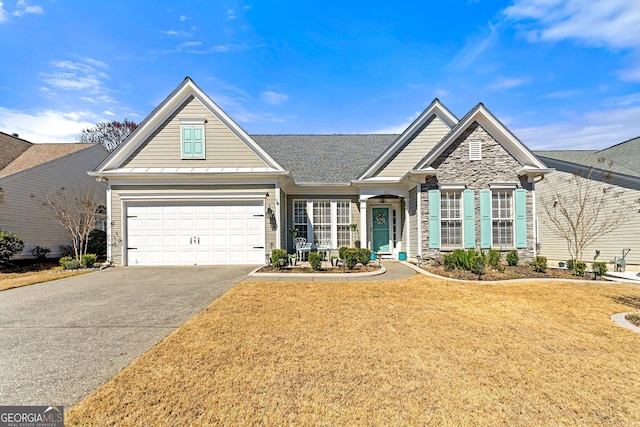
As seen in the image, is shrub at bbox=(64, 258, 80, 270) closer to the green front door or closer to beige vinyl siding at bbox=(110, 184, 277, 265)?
beige vinyl siding at bbox=(110, 184, 277, 265)

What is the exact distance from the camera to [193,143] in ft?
41.4

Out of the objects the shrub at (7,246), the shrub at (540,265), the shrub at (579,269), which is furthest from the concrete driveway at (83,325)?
the shrub at (579,269)

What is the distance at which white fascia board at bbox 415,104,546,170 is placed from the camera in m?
11.9

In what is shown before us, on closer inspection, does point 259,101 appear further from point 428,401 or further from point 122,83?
point 428,401

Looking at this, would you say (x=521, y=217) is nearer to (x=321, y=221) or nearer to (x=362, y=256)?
(x=362, y=256)

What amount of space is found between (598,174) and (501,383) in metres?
14.7

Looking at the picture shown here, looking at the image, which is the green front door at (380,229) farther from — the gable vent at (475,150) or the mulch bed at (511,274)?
the gable vent at (475,150)

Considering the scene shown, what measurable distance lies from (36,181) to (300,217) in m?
13.0

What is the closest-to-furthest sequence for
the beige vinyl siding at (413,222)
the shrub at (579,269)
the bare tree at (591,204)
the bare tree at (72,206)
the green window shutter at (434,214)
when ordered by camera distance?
1. the shrub at (579,269)
2. the green window shutter at (434,214)
3. the beige vinyl siding at (413,222)
4. the bare tree at (591,204)
5. the bare tree at (72,206)

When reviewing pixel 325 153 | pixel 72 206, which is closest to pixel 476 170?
pixel 325 153

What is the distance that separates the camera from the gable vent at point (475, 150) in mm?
12211

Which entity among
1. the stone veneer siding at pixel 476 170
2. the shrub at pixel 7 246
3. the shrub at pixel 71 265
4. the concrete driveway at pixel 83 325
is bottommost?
the concrete driveway at pixel 83 325

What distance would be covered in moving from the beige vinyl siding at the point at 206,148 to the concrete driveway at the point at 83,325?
478cm

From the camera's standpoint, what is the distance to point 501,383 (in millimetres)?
3410
